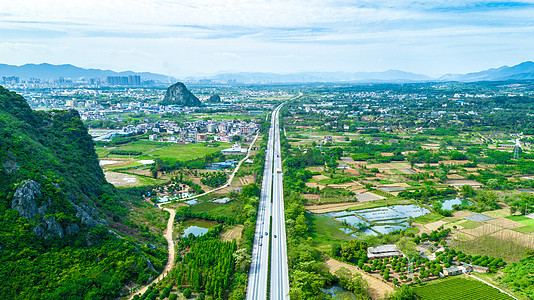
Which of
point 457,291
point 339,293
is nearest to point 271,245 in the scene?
point 339,293

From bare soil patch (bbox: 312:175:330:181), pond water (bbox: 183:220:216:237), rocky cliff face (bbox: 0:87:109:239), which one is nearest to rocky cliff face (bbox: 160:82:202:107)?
bare soil patch (bbox: 312:175:330:181)

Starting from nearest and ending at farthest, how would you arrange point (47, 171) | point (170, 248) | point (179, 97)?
point (47, 171), point (170, 248), point (179, 97)

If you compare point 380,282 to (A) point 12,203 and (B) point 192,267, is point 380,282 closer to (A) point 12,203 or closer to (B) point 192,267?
(B) point 192,267

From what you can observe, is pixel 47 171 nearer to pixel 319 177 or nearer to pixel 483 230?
pixel 319 177

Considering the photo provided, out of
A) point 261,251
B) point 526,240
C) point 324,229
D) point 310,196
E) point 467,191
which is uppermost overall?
point 467,191

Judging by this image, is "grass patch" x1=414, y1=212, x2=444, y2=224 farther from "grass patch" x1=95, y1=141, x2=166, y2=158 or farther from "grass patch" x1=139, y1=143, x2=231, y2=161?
"grass patch" x1=95, y1=141, x2=166, y2=158

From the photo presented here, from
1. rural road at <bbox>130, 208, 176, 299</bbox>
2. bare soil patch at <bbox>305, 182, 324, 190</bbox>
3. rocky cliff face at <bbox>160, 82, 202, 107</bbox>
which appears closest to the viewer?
rural road at <bbox>130, 208, 176, 299</bbox>
